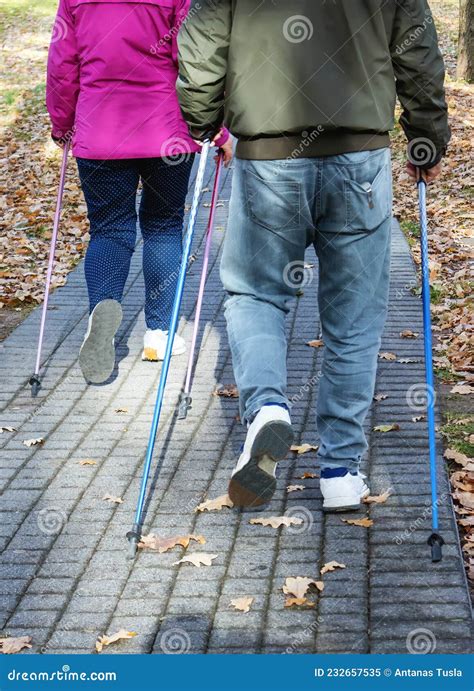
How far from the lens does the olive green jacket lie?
4.06m

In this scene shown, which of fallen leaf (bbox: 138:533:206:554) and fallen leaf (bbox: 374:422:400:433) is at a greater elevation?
fallen leaf (bbox: 374:422:400:433)

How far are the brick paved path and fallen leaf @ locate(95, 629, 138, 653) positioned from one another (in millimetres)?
28

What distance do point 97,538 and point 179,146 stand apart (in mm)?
2452

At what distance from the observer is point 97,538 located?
455 cm

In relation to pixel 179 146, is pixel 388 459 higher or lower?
lower

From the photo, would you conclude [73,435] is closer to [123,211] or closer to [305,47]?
[123,211]

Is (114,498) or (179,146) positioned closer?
(114,498)

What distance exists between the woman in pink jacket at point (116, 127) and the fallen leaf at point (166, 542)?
5.53 ft

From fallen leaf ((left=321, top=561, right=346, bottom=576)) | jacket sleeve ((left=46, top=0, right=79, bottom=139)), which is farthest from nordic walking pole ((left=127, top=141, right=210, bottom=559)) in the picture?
jacket sleeve ((left=46, top=0, right=79, bottom=139))

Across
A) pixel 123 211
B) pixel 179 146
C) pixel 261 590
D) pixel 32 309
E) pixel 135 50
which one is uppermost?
pixel 135 50

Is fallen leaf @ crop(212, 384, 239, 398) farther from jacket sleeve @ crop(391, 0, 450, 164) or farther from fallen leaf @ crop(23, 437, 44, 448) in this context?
jacket sleeve @ crop(391, 0, 450, 164)

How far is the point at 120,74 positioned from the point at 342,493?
2677 millimetres

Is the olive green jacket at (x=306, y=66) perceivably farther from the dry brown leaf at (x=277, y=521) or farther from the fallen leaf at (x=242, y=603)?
the fallen leaf at (x=242, y=603)

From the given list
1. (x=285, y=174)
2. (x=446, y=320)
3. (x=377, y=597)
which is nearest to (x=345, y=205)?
(x=285, y=174)
